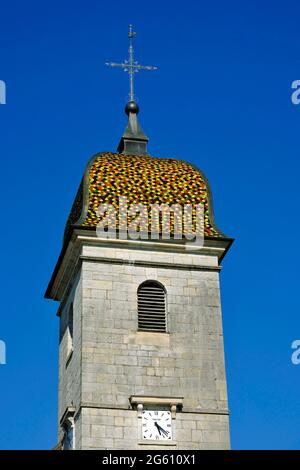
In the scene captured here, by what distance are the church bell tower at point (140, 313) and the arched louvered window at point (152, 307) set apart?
26mm

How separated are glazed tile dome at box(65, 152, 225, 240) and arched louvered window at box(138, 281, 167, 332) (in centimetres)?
178

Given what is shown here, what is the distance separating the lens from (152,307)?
1236 inches

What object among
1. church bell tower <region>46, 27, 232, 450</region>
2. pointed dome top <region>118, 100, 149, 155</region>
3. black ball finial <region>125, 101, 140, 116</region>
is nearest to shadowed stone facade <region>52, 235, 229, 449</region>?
church bell tower <region>46, 27, 232, 450</region>

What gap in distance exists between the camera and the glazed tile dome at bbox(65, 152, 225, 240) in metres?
32.4

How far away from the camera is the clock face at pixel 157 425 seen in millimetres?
29484

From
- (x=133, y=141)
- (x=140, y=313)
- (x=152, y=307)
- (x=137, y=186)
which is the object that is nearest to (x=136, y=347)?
(x=140, y=313)

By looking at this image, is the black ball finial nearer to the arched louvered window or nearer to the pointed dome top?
Result: the pointed dome top

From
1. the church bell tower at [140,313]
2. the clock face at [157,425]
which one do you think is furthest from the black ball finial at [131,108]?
the clock face at [157,425]

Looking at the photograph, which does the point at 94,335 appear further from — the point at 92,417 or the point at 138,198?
the point at 138,198

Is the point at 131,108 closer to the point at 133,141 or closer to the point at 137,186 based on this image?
the point at 133,141

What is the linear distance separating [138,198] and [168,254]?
174 centimetres

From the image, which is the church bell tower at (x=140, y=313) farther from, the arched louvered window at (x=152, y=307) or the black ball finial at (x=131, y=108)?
the black ball finial at (x=131, y=108)

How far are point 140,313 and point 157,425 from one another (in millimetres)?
3075

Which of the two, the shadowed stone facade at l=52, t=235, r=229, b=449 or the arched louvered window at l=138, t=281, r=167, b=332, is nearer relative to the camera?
the shadowed stone facade at l=52, t=235, r=229, b=449
